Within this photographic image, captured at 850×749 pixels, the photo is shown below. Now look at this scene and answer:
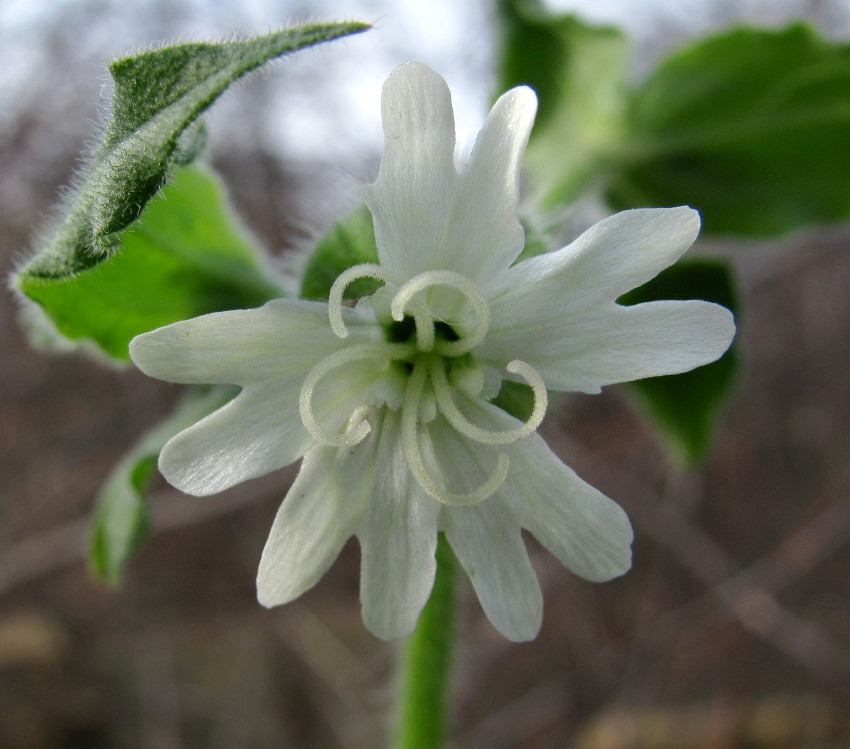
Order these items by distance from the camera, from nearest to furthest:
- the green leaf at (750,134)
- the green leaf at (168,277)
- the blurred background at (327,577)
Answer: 1. the green leaf at (168,277)
2. the green leaf at (750,134)
3. the blurred background at (327,577)

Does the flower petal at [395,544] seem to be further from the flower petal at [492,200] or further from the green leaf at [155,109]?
the green leaf at [155,109]

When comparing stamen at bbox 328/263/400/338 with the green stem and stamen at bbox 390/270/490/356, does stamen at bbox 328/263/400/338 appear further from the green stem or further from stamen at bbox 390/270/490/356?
the green stem

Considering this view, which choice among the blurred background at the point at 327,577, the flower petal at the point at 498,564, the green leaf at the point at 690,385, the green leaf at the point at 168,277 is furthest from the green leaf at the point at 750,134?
the blurred background at the point at 327,577

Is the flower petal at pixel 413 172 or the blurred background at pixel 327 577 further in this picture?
the blurred background at pixel 327 577

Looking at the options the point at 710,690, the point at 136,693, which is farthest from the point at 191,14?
the point at 710,690

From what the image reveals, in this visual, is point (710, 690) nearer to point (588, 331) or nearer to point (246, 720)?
point (246, 720)

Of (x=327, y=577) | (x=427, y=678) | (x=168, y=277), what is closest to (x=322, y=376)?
(x=168, y=277)
